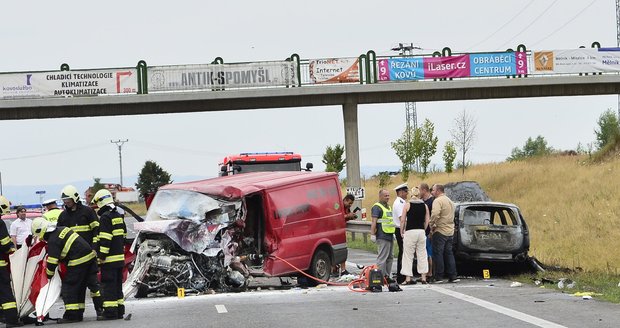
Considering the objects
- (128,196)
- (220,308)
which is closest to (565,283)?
(220,308)

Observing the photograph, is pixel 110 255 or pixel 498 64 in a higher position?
pixel 498 64

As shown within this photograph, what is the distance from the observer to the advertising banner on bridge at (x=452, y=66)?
129 ft

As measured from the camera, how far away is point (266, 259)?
18.3 metres

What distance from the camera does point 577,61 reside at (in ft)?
131

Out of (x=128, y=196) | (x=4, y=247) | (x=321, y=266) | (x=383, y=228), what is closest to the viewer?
(x=4, y=247)

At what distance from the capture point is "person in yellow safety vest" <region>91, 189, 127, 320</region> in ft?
47.5

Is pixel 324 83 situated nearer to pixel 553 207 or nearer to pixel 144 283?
pixel 553 207

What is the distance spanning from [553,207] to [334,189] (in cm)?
1940

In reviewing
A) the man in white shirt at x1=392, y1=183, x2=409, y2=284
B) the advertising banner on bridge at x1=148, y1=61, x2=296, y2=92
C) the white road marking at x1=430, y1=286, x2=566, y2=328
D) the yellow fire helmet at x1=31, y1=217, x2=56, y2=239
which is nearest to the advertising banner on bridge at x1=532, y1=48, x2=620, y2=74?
the advertising banner on bridge at x1=148, y1=61, x2=296, y2=92

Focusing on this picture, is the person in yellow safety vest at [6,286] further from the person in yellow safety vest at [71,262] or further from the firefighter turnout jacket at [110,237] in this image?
the firefighter turnout jacket at [110,237]

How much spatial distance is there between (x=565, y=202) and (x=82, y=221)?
26.7 meters

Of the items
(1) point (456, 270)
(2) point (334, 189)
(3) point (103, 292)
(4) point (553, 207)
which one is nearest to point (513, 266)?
(1) point (456, 270)

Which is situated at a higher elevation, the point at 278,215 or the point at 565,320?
the point at 278,215

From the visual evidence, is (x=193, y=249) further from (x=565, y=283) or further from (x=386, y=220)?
(x=565, y=283)
